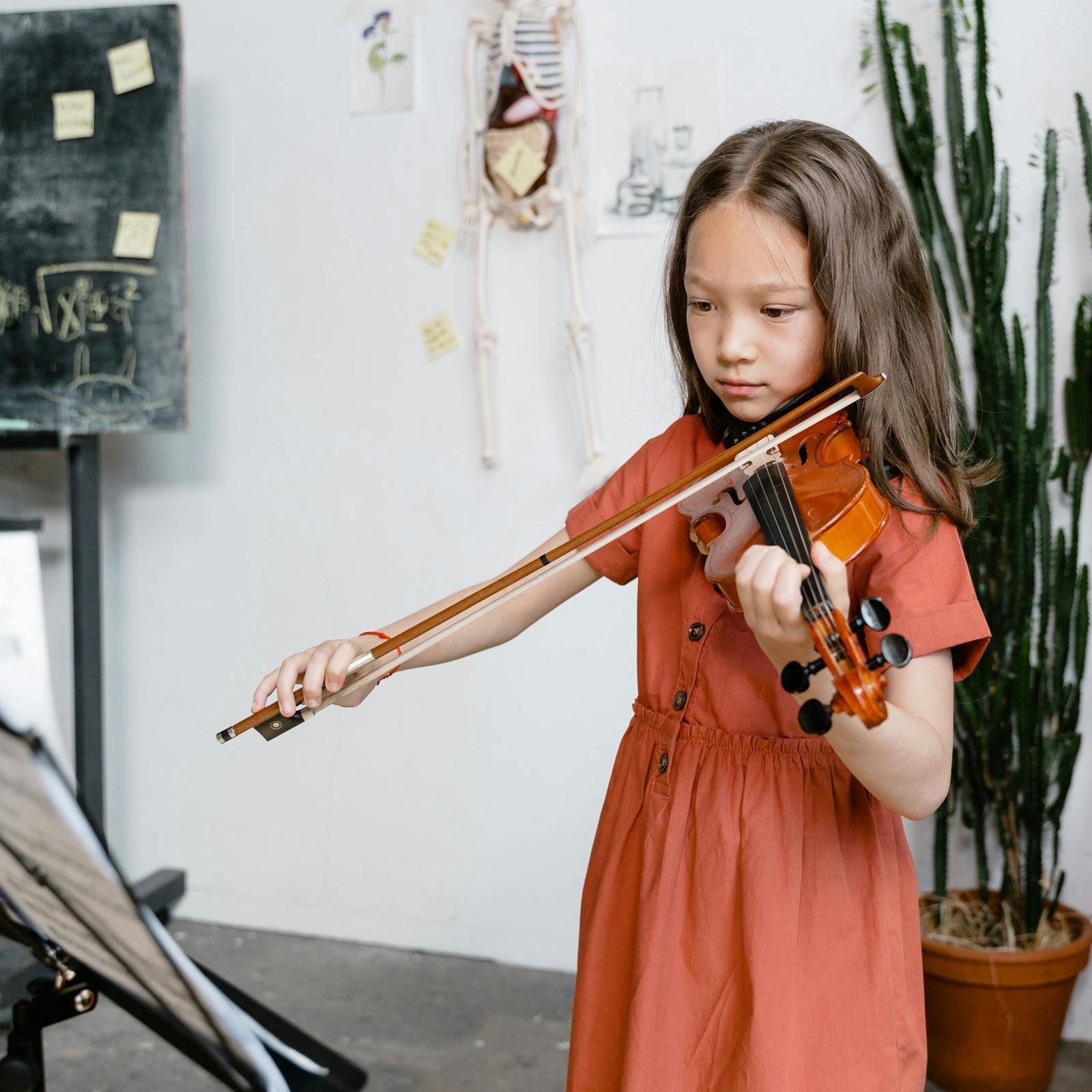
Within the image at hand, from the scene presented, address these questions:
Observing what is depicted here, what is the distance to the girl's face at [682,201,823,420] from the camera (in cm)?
90

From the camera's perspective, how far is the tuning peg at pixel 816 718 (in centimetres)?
73

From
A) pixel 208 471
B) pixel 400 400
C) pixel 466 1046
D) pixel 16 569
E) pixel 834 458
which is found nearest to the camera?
pixel 834 458

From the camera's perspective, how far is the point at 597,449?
2.11m

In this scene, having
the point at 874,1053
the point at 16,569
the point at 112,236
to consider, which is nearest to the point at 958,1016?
the point at 874,1053

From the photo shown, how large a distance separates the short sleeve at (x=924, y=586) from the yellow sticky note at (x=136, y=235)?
172 centimetres

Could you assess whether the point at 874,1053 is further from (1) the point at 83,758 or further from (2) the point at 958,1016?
(1) the point at 83,758

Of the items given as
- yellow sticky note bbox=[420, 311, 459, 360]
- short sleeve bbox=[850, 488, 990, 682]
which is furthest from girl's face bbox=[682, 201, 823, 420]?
yellow sticky note bbox=[420, 311, 459, 360]

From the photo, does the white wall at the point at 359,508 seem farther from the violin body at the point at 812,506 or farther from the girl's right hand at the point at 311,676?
the girl's right hand at the point at 311,676

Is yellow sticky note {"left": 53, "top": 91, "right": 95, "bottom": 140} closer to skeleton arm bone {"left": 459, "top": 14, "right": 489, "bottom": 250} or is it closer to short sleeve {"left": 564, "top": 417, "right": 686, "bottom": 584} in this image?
skeleton arm bone {"left": 459, "top": 14, "right": 489, "bottom": 250}

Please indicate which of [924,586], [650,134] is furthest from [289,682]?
[650,134]

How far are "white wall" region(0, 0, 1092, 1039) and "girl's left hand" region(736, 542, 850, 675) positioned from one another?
1.29 metres

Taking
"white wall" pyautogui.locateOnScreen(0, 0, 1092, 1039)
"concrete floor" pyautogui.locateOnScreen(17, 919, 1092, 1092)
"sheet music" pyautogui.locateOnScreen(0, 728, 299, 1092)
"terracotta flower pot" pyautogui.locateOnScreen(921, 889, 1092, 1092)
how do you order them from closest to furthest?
"sheet music" pyautogui.locateOnScreen(0, 728, 299, 1092), "terracotta flower pot" pyautogui.locateOnScreen(921, 889, 1092, 1092), "concrete floor" pyautogui.locateOnScreen(17, 919, 1092, 1092), "white wall" pyautogui.locateOnScreen(0, 0, 1092, 1039)

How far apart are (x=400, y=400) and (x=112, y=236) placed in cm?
62

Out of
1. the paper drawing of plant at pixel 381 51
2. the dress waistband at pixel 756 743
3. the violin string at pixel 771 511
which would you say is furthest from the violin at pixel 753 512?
the paper drawing of plant at pixel 381 51
